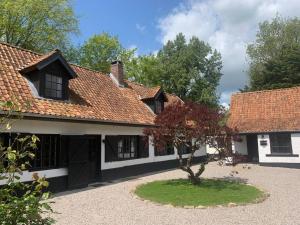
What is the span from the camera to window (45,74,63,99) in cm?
1341

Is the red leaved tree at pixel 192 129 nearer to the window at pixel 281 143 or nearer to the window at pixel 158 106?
the window at pixel 158 106

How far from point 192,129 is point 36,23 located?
75.5 ft

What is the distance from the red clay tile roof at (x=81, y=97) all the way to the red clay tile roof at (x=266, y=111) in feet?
29.3

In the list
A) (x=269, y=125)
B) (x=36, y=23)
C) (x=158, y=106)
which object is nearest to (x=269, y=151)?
(x=269, y=125)

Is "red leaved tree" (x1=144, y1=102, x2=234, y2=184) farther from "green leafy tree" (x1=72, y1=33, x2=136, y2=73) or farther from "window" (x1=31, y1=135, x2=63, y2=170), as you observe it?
"green leafy tree" (x1=72, y1=33, x2=136, y2=73)

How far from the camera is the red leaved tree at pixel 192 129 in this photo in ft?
43.1

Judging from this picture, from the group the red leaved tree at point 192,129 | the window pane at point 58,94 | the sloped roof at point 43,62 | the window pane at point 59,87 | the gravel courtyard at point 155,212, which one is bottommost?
the gravel courtyard at point 155,212

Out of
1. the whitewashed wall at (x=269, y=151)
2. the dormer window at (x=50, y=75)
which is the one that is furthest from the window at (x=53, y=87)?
the whitewashed wall at (x=269, y=151)

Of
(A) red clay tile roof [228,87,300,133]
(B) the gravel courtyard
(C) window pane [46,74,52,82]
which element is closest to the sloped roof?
(C) window pane [46,74,52,82]

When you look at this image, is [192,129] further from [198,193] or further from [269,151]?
[269,151]

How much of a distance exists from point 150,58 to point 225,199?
32.9 meters

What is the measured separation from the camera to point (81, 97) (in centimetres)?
1547

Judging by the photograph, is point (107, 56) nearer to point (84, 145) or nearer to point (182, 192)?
point (84, 145)

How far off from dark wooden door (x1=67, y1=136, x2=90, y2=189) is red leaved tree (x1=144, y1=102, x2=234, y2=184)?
3.03 metres
